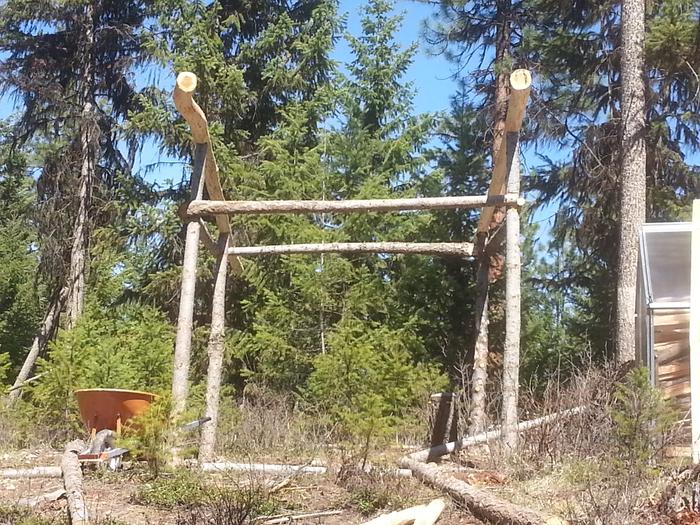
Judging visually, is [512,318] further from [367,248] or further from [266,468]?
[266,468]

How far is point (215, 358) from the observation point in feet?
33.3

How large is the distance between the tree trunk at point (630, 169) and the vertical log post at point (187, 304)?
725cm

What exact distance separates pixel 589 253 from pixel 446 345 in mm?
4156

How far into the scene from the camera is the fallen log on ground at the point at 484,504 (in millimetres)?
5652

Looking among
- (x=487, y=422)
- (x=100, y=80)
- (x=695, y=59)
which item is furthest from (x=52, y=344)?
(x=695, y=59)

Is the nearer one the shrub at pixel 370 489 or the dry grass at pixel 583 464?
the dry grass at pixel 583 464

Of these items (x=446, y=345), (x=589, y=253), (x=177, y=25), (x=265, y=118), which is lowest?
(x=446, y=345)

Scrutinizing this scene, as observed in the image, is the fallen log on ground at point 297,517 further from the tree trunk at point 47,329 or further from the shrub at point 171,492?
the tree trunk at point 47,329

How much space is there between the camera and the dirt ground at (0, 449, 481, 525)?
6.25 meters

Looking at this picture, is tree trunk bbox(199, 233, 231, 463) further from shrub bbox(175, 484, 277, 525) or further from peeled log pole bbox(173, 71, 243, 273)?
shrub bbox(175, 484, 277, 525)

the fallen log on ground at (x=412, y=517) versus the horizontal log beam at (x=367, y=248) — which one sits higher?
the horizontal log beam at (x=367, y=248)

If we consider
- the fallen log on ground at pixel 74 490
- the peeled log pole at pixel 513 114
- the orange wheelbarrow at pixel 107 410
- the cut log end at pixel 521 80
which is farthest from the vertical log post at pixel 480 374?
the fallen log on ground at pixel 74 490

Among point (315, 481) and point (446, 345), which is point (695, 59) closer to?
point (446, 345)

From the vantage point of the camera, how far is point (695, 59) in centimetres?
1406
